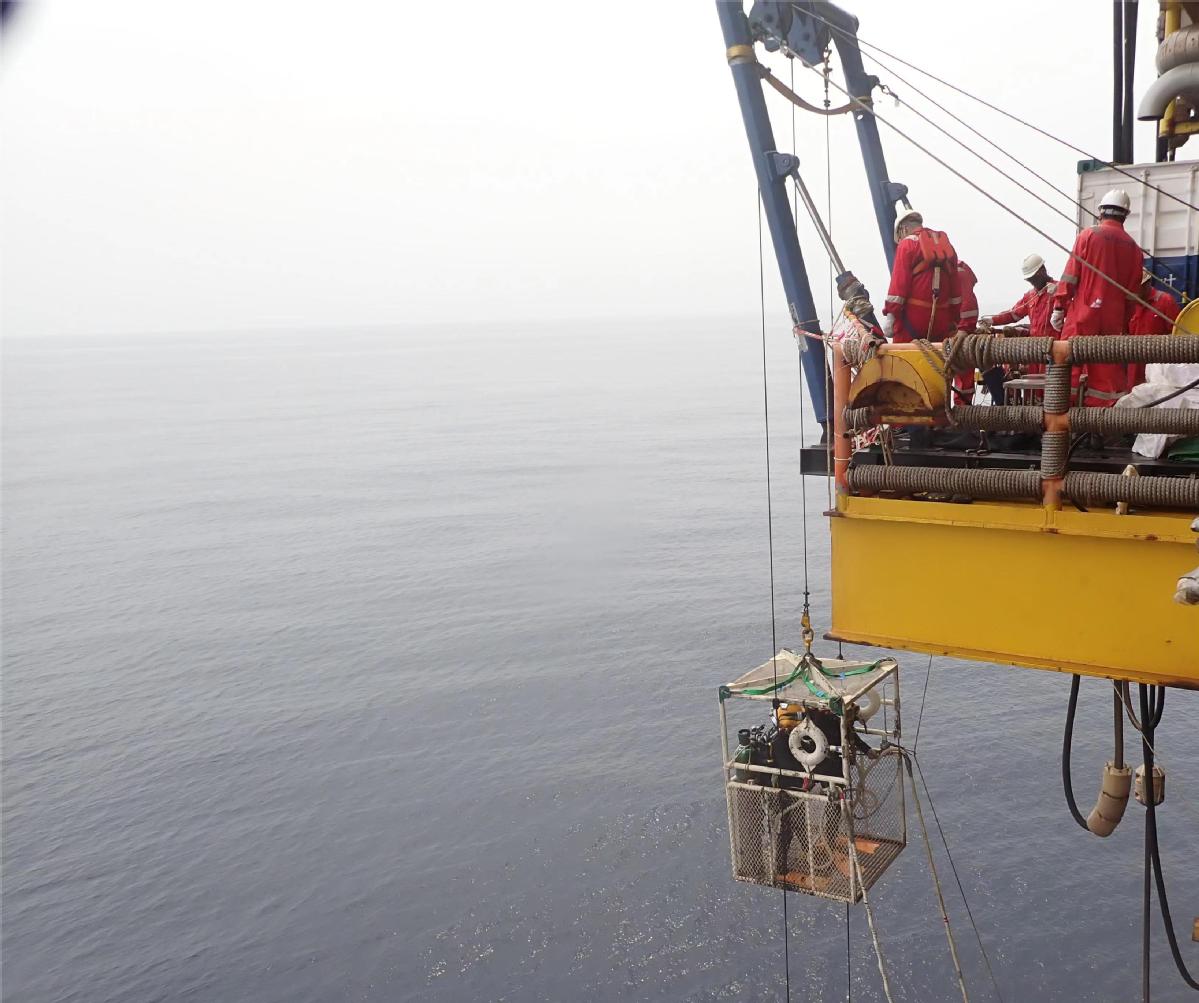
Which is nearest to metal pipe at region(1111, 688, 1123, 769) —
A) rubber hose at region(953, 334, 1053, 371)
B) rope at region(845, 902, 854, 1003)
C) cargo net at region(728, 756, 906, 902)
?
cargo net at region(728, 756, 906, 902)

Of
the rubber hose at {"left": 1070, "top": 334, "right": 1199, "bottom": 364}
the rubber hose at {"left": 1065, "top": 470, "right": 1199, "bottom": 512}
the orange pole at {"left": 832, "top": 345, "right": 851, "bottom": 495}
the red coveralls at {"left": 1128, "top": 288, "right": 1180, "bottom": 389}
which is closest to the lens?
the rubber hose at {"left": 1070, "top": 334, "right": 1199, "bottom": 364}

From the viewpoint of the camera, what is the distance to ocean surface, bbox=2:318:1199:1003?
87.1 feet

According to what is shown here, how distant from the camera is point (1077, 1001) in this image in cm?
2403

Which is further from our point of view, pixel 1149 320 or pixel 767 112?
pixel 767 112

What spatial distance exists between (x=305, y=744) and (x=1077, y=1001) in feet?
86.6

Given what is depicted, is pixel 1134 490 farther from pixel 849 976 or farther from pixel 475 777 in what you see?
pixel 475 777

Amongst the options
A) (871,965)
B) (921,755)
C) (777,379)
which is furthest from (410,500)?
(777,379)

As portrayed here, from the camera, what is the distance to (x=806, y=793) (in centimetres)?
952

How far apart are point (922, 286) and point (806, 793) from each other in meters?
4.89

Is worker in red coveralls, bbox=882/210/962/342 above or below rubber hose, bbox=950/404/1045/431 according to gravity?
above

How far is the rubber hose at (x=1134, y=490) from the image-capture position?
6.32 metres

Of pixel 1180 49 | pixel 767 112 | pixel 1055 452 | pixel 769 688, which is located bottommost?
pixel 769 688

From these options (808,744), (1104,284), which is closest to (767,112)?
(1104,284)

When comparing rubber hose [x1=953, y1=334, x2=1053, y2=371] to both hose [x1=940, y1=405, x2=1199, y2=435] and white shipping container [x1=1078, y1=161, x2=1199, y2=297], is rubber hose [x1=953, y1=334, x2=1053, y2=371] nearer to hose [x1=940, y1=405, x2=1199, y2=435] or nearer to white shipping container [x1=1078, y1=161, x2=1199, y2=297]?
hose [x1=940, y1=405, x2=1199, y2=435]
